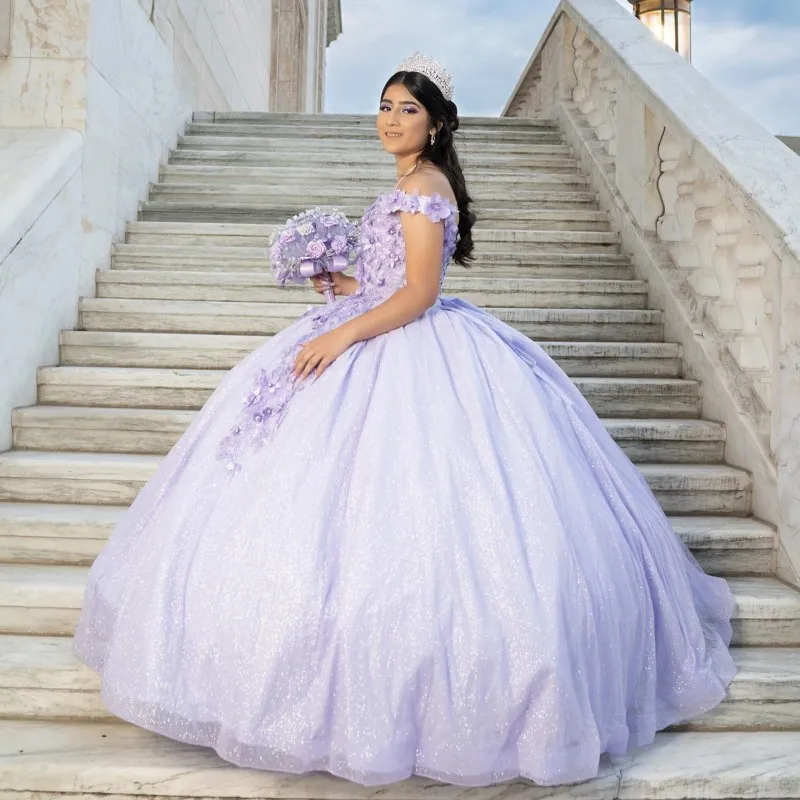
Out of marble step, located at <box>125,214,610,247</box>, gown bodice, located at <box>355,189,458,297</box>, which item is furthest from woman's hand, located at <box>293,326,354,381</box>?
marble step, located at <box>125,214,610,247</box>

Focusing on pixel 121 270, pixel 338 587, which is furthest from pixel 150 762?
pixel 121 270

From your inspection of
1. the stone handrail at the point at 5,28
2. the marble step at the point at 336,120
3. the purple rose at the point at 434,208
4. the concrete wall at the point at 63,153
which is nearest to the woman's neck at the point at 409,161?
the purple rose at the point at 434,208

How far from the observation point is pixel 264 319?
373 centimetres

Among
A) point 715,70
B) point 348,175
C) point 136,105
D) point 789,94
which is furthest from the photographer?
point 715,70

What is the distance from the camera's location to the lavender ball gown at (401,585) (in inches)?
62.0

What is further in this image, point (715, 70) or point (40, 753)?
point (715, 70)

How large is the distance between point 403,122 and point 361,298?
49cm

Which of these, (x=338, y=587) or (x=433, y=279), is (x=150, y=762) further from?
(x=433, y=279)

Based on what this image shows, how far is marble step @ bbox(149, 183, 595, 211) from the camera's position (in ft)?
16.1

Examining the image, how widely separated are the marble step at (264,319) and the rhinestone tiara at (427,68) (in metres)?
1.69

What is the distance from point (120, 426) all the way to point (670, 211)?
2.69m

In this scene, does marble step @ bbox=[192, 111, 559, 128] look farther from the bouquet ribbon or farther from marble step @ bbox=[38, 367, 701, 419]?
the bouquet ribbon

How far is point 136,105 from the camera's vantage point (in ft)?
14.9

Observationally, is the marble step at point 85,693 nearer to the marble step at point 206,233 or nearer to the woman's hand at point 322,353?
the woman's hand at point 322,353
